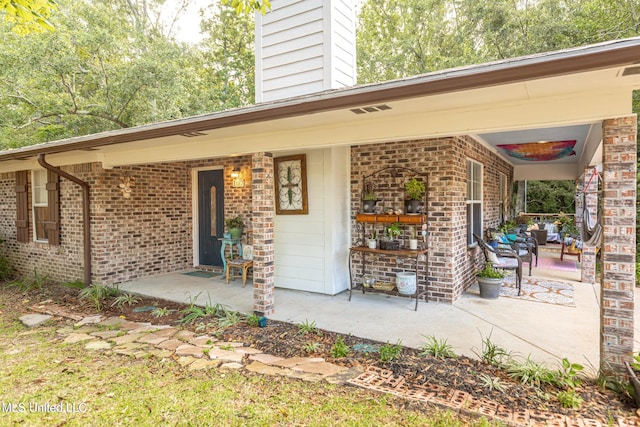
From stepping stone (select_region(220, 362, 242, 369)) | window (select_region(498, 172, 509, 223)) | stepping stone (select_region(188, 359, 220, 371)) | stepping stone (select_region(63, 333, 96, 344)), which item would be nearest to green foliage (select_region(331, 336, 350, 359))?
stepping stone (select_region(220, 362, 242, 369))

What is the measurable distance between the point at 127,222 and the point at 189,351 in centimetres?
407

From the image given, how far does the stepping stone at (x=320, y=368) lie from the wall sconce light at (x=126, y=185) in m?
5.08

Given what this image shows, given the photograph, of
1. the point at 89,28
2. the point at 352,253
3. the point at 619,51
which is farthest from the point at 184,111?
the point at 619,51

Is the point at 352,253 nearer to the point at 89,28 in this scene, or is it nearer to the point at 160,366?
the point at 160,366

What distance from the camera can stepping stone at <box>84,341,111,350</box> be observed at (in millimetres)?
3719

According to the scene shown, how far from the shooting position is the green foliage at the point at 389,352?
3.27m

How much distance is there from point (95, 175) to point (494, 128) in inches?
247

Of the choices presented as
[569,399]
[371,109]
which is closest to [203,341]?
[371,109]

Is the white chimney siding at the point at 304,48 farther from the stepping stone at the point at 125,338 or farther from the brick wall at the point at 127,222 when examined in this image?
the stepping stone at the point at 125,338

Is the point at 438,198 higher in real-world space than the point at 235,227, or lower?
higher

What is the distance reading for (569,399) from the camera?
2.49 metres

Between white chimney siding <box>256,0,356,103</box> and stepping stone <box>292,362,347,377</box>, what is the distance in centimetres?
376

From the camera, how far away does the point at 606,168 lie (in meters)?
2.75

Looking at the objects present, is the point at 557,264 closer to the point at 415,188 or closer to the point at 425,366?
the point at 415,188
